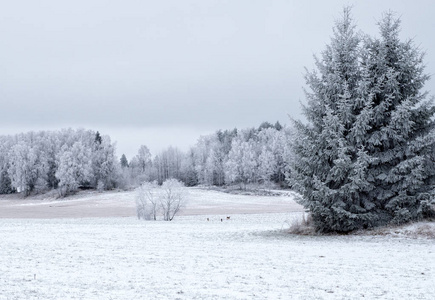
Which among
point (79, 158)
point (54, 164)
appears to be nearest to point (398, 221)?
point (79, 158)

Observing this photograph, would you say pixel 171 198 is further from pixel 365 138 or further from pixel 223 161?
pixel 223 161

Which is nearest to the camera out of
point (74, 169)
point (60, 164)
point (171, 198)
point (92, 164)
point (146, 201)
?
point (171, 198)

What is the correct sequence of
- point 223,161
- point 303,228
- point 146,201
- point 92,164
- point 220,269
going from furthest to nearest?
point 223,161 < point 92,164 < point 146,201 < point 303,228 < point 220,269

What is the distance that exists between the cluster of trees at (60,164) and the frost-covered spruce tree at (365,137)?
87245mm

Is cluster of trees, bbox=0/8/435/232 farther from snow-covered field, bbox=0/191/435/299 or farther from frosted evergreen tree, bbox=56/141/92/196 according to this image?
frosted evergreen tree, bbox=56/141/92/196

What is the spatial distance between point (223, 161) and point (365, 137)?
104431 mm

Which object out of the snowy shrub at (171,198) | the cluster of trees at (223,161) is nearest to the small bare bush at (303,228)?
the snowy shrub at (171,198)

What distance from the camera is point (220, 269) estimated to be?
460 inches

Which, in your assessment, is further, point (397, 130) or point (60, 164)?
point (60, 164)

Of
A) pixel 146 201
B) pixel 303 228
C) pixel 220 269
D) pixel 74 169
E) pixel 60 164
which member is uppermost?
pixel 60 164

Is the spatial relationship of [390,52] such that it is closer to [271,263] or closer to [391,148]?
[391,148]

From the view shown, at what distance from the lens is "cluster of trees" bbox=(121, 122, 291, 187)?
379 ft

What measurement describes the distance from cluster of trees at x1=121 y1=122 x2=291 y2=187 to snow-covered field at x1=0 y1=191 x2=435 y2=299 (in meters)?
78.8

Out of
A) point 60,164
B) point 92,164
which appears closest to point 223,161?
point 92,164
